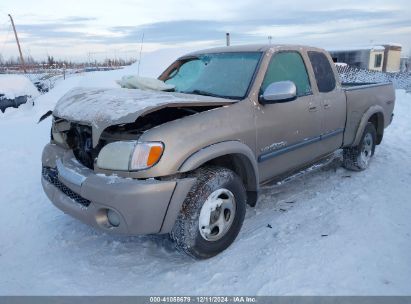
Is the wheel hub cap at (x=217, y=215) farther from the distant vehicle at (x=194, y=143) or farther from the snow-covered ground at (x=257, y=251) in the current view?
the snow-covered ground at (x=257, y=251)

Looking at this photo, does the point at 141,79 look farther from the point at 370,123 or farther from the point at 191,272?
the point at 370,123

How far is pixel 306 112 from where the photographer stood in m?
4.12

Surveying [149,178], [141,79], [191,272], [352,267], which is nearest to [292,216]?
[352,267]

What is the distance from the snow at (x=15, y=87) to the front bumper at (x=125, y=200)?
987 centimetres

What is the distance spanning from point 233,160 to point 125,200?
45.9 inches

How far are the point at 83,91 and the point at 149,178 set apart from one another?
150 cm

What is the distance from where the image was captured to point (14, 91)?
1166 cm

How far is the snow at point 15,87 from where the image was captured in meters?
11.4

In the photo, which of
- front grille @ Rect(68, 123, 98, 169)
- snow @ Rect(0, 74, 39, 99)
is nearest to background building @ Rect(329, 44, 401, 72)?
snow @ Rect(0, 74, 39, 99)

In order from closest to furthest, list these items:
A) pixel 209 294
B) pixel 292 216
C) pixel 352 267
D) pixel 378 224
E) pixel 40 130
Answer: pixel 209 294, pixel 352 267, pixel 378 224, pixel 292 216, pixel 40 130

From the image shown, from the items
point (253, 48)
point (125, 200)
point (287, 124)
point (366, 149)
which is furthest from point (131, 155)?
point (366, 149)

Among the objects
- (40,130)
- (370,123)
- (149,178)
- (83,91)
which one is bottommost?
(40,130)

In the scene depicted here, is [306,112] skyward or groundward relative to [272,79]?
groundward

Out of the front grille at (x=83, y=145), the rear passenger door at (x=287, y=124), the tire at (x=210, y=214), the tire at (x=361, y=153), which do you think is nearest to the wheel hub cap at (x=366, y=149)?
the tire at (x=361, y=153)
